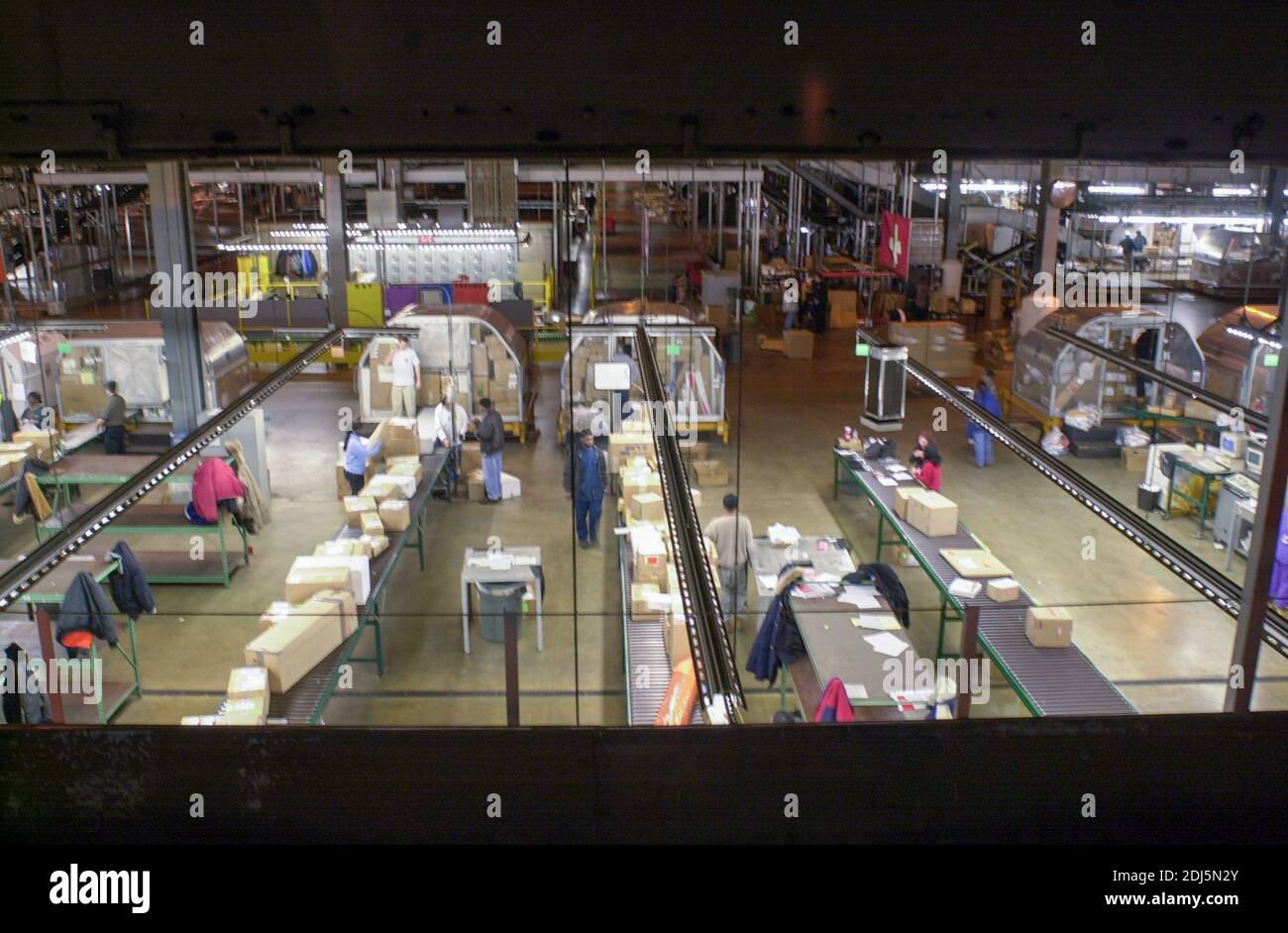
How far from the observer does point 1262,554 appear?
8.61 feet

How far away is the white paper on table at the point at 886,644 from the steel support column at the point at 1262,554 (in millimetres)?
4022

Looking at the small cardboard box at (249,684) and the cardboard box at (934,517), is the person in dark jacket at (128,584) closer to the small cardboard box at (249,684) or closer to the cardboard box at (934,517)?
the small cardboard box at (249,684)

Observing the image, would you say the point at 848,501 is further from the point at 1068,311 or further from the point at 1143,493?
the point at 1068,311

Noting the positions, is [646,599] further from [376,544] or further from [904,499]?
[904,499]

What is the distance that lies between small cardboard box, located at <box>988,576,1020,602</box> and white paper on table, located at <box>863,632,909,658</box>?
3.78ft

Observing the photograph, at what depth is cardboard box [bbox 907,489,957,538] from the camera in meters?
8.95

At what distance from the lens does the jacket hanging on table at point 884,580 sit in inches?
313

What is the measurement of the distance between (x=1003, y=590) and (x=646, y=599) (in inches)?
101

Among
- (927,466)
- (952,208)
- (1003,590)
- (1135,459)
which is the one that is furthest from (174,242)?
(952,208)

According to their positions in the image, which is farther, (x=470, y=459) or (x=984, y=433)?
(x=984, y=433)

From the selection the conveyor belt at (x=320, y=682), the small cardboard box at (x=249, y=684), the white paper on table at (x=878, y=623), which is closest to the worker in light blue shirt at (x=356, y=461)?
the conveyor belt at (x=320, y=682)

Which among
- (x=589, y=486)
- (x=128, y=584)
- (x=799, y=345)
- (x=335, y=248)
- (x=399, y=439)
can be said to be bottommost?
(x=128, y=584)

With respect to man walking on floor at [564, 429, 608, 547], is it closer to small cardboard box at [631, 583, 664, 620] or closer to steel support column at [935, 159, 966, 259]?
small cardboard box at [631, 583, 664, 620]

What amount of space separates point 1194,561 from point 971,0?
2241 millimetres
